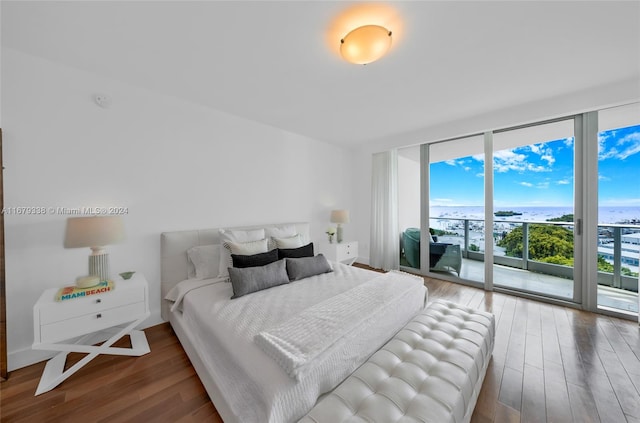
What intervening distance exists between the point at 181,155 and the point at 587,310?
195 inches

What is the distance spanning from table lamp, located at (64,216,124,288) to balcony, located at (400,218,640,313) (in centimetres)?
414

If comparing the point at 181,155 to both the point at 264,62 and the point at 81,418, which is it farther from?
the point at 81,418

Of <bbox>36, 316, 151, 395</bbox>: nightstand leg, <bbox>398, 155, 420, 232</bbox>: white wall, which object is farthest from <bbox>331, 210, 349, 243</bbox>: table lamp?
<bbox>36, 316, 151, 395</bbox>: nightstand leg

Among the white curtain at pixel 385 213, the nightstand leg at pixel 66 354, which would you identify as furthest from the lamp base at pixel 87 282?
the white curtain at pixel 385 213

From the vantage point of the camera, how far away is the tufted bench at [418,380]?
998 millimetres

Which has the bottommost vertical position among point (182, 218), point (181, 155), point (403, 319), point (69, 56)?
point (403, 319)

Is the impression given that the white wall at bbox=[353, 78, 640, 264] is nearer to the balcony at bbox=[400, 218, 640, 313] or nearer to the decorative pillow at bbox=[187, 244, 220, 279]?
the balcony at bbox=[400, 218, 640, 313]

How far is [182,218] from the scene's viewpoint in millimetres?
2578

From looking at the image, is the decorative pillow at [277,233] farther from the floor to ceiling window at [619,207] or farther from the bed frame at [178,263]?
the floor to ceiling window at [619,207]

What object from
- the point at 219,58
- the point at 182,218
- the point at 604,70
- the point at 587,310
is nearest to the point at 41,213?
the point at 182,218

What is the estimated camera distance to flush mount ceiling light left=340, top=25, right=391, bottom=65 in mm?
1503

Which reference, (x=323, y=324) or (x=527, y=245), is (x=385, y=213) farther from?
(x=323, y=324)

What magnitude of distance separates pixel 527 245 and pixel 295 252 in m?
3.24

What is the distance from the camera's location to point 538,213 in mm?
3086
